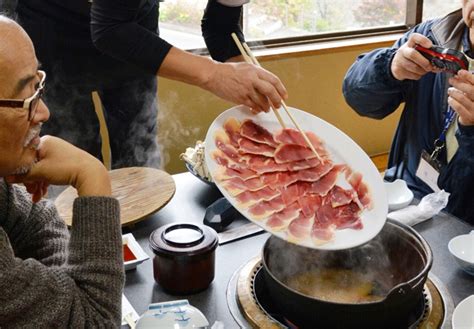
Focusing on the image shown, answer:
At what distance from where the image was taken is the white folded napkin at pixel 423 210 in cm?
166

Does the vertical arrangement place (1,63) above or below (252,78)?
above

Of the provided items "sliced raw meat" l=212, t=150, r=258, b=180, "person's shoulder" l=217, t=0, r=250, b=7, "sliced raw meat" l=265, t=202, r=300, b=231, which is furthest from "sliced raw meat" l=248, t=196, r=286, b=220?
"person's shoulder" l=217, t=0, r=250, b=7

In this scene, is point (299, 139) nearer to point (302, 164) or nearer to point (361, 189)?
point (302, 164)

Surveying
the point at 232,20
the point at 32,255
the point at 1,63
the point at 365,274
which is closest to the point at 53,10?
the point at 232,20

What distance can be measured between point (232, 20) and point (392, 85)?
0.62 metres

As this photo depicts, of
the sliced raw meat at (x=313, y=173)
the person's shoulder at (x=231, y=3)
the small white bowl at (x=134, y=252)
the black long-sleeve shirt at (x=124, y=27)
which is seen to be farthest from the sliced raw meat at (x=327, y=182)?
the person's shoulder at (x=231, y=3)

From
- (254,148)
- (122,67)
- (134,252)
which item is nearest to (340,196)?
(254,148)

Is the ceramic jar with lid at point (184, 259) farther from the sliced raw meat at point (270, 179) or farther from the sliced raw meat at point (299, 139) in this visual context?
the sliced raw meat at point (299, 139)

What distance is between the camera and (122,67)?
2.42 meters

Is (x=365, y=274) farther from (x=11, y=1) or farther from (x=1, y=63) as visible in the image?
(x=11, y=1)

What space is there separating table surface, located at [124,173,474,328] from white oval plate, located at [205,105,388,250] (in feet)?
0.78

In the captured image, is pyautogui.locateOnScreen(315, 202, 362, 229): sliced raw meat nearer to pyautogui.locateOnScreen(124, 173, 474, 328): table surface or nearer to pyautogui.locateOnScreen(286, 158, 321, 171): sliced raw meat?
pyautogui.locateOnScreen(286, 158, 321, 171): sliced raw meat

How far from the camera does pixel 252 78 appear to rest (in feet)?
5.07

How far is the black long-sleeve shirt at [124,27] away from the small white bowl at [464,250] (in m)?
0.95
